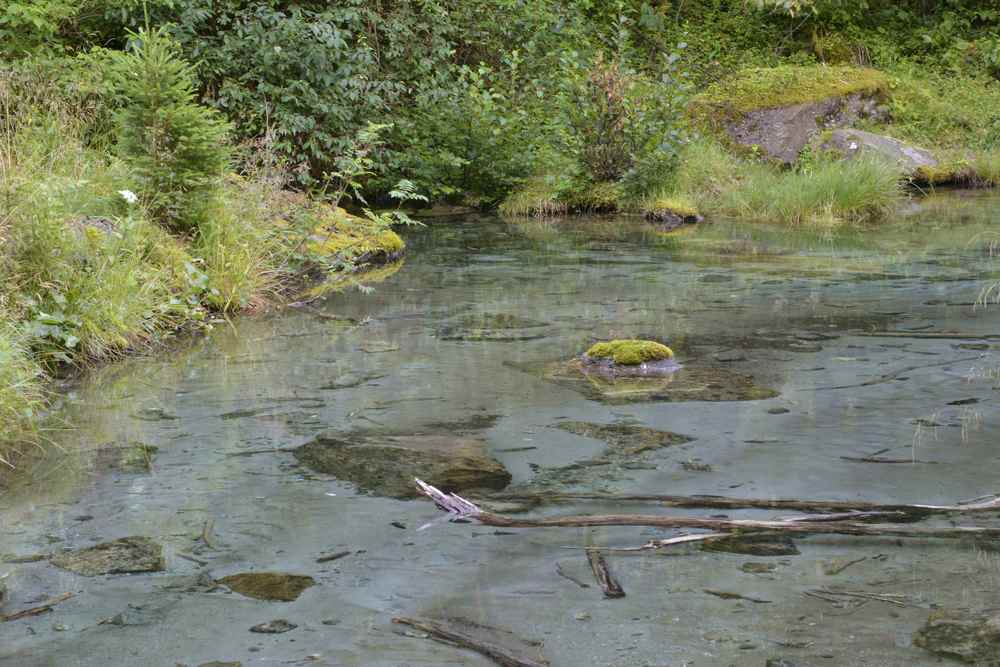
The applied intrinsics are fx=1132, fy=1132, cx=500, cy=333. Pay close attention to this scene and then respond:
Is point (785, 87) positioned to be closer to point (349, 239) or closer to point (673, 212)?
point (673, 212)

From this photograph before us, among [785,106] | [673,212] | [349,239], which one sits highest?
[785,106]

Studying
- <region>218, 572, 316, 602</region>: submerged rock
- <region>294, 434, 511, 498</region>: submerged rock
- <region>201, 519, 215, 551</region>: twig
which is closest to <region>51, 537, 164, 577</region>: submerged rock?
<region>201, 519, 215, 551</region>: twig

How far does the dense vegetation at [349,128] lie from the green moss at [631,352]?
2732mm

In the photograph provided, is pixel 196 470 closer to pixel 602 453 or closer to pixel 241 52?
pixel 602 453

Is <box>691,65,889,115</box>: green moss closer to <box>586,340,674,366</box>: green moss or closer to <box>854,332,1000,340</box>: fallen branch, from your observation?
<box>854,332,1000,340</box>: fallen branch

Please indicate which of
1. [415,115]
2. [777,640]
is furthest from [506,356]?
[415,115]

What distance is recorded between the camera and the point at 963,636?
112 inches

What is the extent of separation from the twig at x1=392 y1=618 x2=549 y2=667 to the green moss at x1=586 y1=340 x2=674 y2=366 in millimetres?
3056

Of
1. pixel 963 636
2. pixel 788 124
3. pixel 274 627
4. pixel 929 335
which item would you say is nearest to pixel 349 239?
pixel 929 335

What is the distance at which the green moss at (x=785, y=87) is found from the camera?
17.0 meters

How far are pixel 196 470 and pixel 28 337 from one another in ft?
6.41

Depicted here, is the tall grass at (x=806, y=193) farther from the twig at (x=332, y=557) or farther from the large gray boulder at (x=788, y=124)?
the twig at (x=332, y=557)

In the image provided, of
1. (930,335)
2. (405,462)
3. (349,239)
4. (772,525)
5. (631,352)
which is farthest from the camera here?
(349,239)

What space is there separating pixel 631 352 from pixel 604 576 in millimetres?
2740
